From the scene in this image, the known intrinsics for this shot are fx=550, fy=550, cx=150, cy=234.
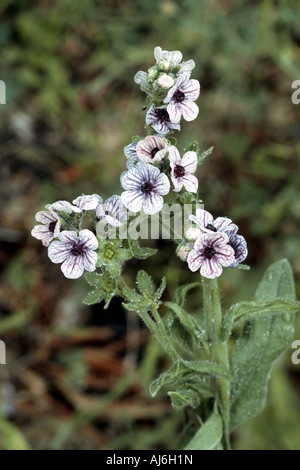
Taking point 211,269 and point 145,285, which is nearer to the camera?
point 211,269

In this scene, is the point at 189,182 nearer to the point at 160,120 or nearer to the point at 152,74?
the point at 160,120

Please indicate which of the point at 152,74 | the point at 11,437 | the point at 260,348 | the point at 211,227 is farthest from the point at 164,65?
the point at 11,437

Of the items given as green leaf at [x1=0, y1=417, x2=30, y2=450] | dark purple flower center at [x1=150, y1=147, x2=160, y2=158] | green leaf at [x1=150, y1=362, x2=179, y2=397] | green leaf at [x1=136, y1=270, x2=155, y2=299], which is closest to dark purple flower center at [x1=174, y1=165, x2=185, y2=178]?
dark purple flower center at [x1=150, y1=147, x2=160, y2=158]

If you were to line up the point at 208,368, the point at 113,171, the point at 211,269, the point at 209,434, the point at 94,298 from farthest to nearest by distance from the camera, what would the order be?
the point at 113,171 < the point at 209,434 < the point at 208,368 < the point at 94,298 < the point at 211,269

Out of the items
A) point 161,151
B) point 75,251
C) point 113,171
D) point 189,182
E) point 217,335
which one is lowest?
point 217,335

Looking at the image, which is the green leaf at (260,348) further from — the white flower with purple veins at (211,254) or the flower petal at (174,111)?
the flower petal at (174,111)

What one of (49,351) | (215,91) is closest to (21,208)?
(49,351)

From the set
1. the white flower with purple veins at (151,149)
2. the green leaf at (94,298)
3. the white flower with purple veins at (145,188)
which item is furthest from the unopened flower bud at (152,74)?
the green leaf at (94,298)
